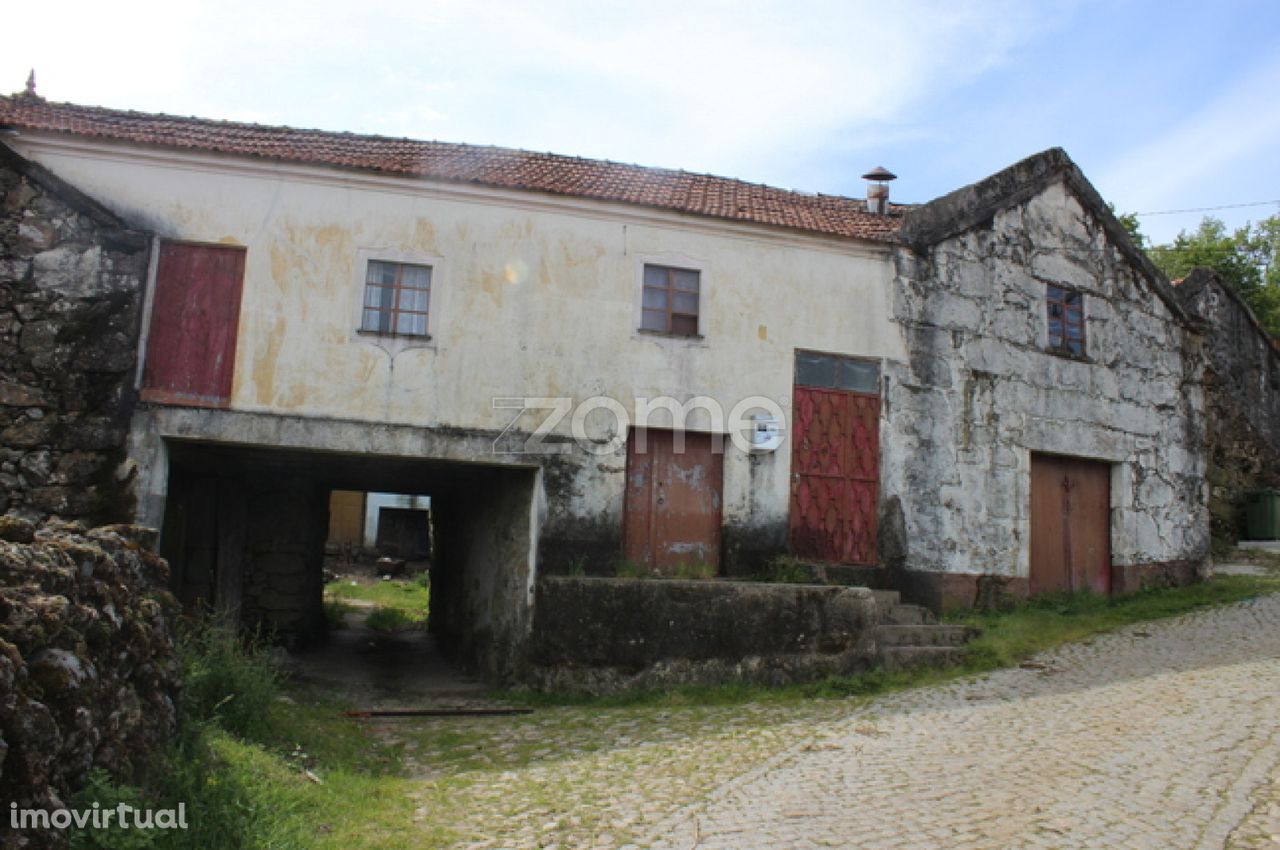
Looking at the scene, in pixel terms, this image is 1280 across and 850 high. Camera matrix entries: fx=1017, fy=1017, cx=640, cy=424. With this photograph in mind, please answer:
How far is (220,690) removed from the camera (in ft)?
→ 24.9

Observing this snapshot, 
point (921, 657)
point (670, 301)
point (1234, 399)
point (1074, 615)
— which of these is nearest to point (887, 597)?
point (921, 657)

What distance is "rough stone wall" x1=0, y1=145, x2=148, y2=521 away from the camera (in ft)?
35.3

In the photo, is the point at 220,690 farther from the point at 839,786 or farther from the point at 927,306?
the point at 927,306

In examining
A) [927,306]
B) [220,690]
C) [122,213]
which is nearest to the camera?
[220,690]

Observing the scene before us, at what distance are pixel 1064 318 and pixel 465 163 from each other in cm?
887

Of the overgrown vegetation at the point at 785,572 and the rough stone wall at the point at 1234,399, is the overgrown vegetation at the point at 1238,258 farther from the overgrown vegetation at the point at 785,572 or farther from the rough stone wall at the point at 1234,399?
the overgrown vegetation at the point at 785,572

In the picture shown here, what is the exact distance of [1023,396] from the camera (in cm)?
1426

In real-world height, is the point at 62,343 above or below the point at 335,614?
above

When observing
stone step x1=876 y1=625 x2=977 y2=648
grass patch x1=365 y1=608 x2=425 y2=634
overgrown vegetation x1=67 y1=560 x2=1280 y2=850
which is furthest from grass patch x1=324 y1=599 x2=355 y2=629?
stone step x1=876 y1=625 x2=977 y2=648

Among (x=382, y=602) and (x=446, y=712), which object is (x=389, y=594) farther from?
(x=446, y=712)

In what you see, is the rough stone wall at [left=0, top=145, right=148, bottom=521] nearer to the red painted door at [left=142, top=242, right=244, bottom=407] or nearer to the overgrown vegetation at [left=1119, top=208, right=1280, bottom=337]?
the red painted door at [left=142, top=242, right=244, bottom=407]

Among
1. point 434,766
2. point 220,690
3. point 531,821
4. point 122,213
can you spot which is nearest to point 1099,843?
point 531,821

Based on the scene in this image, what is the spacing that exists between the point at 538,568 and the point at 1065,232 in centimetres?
935

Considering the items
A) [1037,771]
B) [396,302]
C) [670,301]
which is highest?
[670,301]
